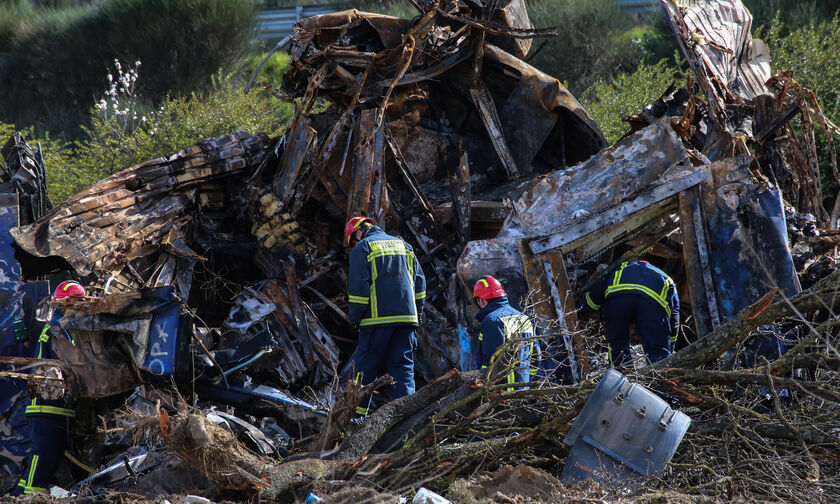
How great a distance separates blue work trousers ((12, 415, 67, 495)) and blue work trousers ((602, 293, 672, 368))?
3.69 metres

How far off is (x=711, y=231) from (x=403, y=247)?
2.14 m

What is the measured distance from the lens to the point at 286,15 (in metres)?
23.8

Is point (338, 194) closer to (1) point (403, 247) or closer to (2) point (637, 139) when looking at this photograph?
(1) point (403, 247)

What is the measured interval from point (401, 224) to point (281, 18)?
18.4 m

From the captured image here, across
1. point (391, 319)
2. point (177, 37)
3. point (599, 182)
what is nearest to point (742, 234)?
point (599, 182)

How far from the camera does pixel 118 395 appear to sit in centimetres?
534

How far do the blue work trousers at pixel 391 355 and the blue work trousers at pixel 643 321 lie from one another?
4.58ft

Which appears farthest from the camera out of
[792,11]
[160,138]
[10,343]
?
[792,11]

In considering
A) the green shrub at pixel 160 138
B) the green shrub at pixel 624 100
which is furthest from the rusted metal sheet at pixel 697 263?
the green shrub at pixel 160 138

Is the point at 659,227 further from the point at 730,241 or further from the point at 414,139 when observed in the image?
the point at 414,139

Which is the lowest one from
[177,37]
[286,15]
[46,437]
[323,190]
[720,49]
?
[46,437]

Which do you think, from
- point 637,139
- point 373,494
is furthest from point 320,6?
→ point 373,494

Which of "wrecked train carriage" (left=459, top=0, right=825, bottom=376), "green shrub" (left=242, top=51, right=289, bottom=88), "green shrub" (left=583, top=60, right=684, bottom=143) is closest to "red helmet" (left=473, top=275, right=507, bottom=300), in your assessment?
"wrecked train carriage" (left=459, top=0, right=825, bottom=376)

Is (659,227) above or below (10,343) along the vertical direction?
above
